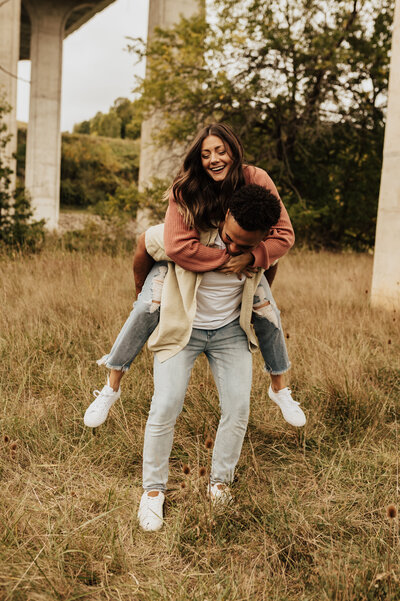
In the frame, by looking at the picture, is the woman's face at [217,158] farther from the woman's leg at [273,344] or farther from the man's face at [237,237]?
the woman's leg at [273,344]

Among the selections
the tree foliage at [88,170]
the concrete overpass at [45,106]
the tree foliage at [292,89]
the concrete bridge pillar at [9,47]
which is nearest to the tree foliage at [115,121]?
the tree foliage at [88,170]

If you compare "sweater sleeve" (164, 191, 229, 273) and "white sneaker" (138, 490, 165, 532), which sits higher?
"sweater sleeve" (164, 191, 229, 273)

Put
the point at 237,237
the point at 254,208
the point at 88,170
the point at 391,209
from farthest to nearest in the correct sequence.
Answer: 1. the point at 88,170
2. the point at 391,209
3. the point at 237,237
4. the point at 254,208

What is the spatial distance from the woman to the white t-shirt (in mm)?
90

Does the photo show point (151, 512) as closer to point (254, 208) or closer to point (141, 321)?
point (141, 321)

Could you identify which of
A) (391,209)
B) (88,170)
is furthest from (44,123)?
(391,209)

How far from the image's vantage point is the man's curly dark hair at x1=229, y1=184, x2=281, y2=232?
2.17 meters

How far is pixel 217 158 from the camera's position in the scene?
8.01 ft

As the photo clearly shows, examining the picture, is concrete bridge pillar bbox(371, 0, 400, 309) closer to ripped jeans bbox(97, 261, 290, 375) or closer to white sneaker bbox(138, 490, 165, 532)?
ripped jeans bbox(97, 261, 290, 375)

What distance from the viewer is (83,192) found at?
30.6 meters

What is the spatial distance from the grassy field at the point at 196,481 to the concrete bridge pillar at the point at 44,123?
17.3 metres

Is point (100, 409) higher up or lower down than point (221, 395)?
lower down

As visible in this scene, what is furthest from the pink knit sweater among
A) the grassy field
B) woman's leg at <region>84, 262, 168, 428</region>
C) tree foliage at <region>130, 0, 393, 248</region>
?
tree foliage at <region>130, 0, 393, 248</region>

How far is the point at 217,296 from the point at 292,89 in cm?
1042
